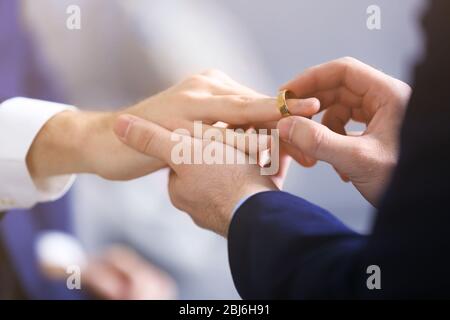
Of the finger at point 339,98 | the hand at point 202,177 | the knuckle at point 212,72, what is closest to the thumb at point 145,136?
the hand at point 202,177

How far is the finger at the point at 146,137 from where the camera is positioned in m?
0.76

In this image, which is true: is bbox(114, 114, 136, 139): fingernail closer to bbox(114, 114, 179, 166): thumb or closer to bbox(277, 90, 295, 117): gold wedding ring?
bbox(114, 114, 179, 166): thumb

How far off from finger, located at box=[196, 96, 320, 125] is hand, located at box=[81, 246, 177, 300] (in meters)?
0.26

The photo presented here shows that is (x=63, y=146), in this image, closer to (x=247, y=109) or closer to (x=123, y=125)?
(x=123, y=125)

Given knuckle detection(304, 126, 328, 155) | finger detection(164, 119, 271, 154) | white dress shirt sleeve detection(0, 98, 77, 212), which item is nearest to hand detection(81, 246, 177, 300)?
white dress shirt sleeve detection(0, 98, 77, 212)

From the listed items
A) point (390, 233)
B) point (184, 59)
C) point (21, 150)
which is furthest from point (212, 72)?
point (390, 233)

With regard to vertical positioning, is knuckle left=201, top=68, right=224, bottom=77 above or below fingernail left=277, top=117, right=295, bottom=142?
above

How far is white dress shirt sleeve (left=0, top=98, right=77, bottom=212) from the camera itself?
0.86 metres

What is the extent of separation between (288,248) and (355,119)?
28 cm

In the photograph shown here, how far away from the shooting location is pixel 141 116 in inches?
32.2

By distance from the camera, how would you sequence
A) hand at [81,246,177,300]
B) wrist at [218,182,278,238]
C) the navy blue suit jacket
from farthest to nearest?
1. hand at [81,246,177,300]
2. wrist at [218,182,278,238]
3. the navy blue suit jacket

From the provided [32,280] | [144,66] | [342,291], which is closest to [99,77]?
[144,66]

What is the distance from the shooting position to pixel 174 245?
0.90m
